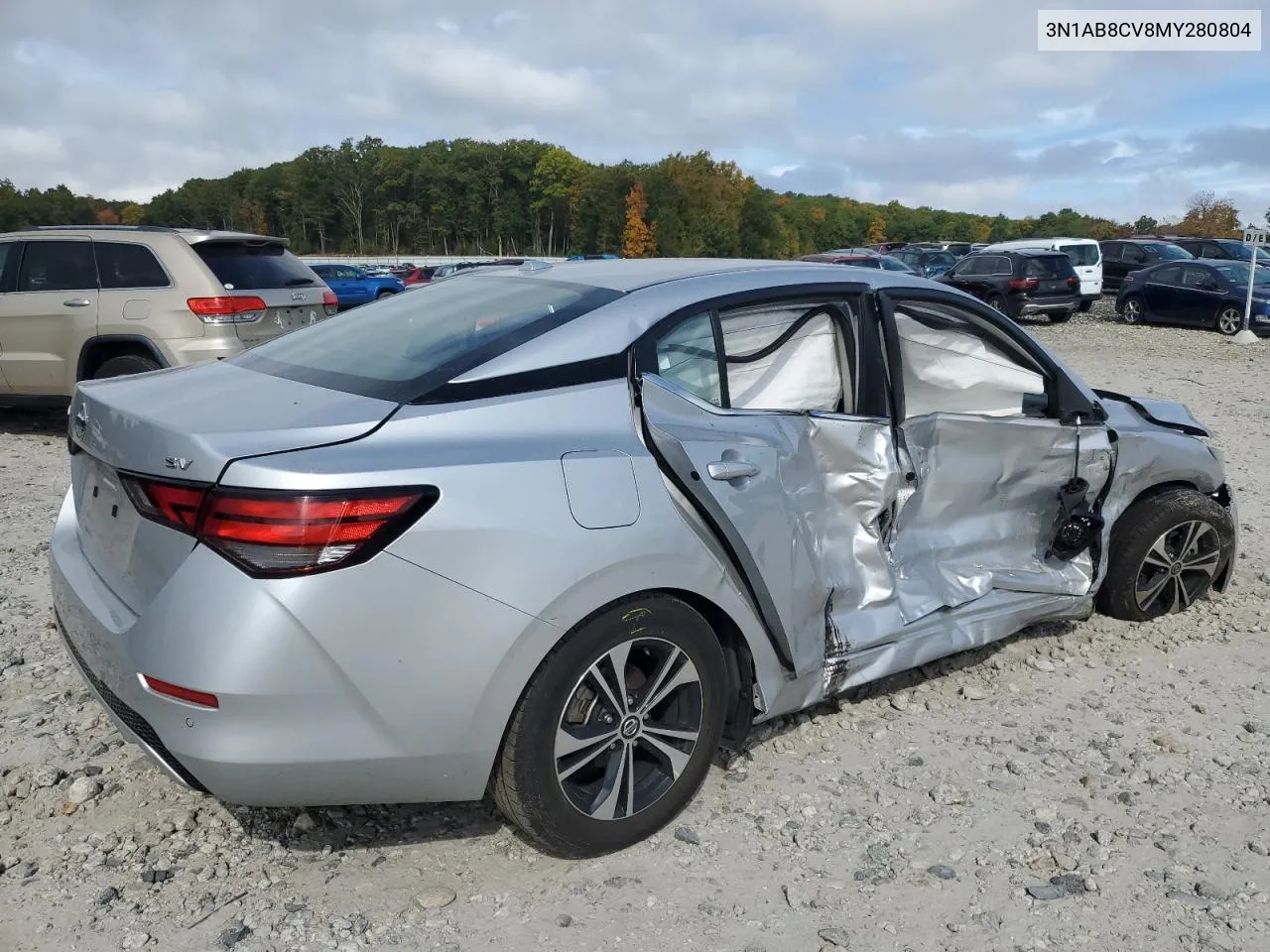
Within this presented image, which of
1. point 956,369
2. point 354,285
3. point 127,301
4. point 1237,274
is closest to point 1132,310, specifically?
point 1237,274

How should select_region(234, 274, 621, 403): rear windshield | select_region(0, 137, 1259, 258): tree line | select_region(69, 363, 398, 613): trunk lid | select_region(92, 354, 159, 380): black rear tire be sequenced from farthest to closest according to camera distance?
select_region(0, 137, 1259, 258): tree line → select_region(92, 354, 159, 380): black rear tire → select_region(234, 274, 621, 403): rear windshield → select_region(69, 363, 398, 613): trunk lid

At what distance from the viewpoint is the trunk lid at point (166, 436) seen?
7.79 feet

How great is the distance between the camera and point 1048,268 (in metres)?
20.2

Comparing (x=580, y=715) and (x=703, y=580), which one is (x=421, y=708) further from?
(x=703, y=580)

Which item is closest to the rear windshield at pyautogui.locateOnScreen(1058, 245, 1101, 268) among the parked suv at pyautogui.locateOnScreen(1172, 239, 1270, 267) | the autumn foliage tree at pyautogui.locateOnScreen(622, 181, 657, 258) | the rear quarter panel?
the parked suv at pyautogui.locateOnScreen(1172, 239, 1270, 267)

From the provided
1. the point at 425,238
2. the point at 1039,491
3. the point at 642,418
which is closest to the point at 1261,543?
the point at 1039,491

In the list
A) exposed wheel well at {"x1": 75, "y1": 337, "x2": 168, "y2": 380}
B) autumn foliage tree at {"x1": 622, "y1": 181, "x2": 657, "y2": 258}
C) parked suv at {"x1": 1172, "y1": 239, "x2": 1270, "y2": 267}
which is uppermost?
autumn foliage tree at {"x1": 622, "y1": 181, "x2": 657, "y2": 258}

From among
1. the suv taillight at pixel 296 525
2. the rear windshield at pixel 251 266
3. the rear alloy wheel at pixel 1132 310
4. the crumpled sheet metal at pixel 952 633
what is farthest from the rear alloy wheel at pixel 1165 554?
the rear alloy wheel at pixel 1132 310

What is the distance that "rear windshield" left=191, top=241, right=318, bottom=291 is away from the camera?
26.0ft

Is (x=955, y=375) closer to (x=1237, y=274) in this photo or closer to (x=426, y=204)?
(x=1237, y=274)

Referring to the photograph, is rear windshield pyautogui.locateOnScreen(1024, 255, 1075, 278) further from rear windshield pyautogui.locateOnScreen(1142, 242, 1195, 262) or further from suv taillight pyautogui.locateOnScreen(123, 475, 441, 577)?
suv taillight pyautogui.locateOnScreen(123, 475, 441, 577)

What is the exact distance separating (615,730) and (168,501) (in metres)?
1.26

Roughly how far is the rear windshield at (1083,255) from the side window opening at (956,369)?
68.4 feet

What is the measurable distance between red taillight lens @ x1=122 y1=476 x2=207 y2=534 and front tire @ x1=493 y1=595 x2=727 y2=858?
89 cm
